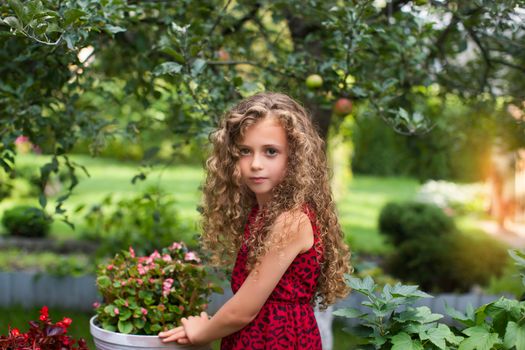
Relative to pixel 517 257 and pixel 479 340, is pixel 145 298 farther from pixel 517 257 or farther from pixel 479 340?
pixel 517 257

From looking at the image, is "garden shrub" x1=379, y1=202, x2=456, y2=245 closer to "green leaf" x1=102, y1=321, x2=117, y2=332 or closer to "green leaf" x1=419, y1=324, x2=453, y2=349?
"green leaf" x1=419, y1=324, x2=453, y2=349

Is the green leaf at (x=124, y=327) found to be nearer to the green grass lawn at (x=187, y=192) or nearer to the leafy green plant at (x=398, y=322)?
the leafy green plant at (x=398, y=322)

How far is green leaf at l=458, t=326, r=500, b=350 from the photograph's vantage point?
1785 mm

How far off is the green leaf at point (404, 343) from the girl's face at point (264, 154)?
0.58 metres

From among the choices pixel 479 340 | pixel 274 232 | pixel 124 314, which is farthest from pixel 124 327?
pixel 479 340

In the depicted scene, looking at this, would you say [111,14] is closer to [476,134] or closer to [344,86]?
[344,86]

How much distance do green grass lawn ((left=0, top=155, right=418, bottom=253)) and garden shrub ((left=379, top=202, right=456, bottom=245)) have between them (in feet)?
0.62

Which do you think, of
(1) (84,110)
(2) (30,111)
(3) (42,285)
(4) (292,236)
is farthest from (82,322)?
(4) (292,236)

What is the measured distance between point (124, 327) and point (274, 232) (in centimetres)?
56

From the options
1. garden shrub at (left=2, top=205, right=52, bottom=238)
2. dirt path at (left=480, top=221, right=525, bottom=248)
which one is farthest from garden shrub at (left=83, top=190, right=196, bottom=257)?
dirt path at (left=480, top=221, right=525, bottom=248)

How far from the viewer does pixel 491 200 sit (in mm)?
9695

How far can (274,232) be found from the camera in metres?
1.94

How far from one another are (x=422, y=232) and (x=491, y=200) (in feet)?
13.8

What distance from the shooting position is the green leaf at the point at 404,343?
5.93 ft
